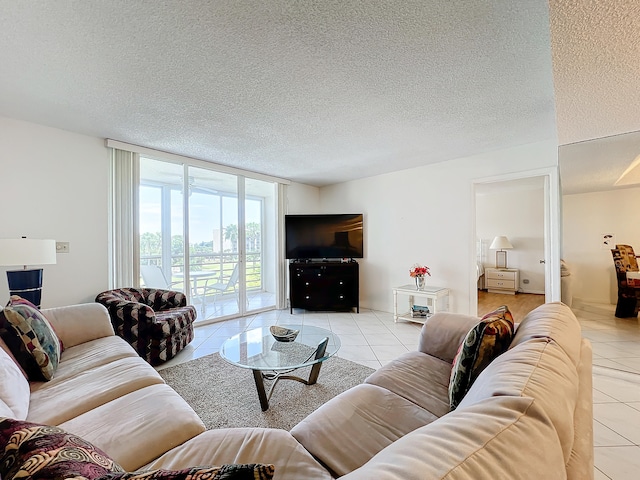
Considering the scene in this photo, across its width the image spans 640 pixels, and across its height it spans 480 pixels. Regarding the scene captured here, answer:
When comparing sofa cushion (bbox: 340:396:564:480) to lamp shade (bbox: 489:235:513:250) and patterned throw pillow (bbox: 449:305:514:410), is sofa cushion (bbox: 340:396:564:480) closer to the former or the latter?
patterned throw pillow (bbox: 449:305:514:410)

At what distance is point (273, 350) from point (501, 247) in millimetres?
5833

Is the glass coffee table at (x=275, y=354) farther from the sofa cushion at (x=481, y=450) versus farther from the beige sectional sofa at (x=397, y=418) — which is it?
the sofa cushion at (x=481, y=450)

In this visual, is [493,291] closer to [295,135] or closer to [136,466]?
[295,135]

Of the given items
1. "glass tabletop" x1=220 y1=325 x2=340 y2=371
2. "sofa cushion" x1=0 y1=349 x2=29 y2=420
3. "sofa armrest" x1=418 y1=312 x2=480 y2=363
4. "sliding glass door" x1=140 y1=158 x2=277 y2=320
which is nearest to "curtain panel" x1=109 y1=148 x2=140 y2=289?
"sliding glass door" x1=140 y1=158 x2=277 y2=320

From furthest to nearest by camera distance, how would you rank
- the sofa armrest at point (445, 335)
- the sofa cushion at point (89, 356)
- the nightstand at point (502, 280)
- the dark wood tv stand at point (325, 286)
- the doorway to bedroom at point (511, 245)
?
1. the nightstand at point (502, 280)
2. the doorway to bedroom at point (511, 245)
3. the dark wood tv stand at point (325, 286)
4. the sofa armrest at point (445, 335)
5. the sofa cushion at point (89, 356)

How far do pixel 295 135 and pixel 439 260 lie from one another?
2682 mm

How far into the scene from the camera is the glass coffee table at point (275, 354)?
6.35 ft

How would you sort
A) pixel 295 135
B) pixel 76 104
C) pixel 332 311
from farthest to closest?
pixel 332 311, pixel 295 135, pixel 76 104

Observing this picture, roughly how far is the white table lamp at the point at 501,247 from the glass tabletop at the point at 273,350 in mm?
5239

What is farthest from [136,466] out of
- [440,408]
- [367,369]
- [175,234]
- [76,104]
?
[175,234]

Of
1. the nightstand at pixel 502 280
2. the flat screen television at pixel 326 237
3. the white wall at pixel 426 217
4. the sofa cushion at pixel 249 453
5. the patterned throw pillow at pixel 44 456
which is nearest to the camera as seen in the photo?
the patterned throw pillow at pixel 44 456

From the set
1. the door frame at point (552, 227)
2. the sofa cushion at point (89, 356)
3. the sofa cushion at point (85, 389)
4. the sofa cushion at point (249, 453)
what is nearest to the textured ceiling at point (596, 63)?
the door frame at point (552, 227)

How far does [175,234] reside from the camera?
3830mm

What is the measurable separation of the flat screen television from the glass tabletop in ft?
7.54
